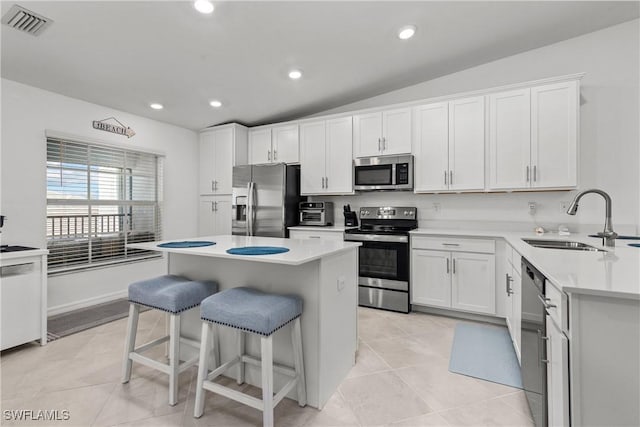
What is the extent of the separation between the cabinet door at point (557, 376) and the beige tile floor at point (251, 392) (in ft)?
1.88

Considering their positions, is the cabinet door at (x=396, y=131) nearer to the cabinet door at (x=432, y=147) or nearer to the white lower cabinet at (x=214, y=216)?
the cabinet door at (x=432, y=147)

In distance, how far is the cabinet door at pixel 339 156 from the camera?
13.2 feet

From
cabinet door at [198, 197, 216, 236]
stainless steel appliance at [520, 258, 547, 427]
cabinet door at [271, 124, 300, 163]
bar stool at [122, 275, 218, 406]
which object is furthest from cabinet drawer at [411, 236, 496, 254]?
cabinet door at [198, 197, 216, 236]

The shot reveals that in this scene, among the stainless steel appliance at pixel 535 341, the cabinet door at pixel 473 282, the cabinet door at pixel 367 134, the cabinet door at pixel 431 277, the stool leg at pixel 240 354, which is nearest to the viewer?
the stainless steel appliance at pixel 535 341

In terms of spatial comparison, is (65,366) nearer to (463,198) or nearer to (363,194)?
(363,194)

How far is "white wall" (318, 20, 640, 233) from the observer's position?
2930mm

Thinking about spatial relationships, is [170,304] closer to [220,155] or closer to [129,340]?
[129,340]

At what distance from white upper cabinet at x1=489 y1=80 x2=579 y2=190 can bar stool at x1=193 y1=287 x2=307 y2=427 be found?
8.94ft

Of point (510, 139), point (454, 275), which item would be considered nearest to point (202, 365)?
point (454, 275)

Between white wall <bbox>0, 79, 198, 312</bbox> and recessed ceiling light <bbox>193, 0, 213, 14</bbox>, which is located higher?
recessed ceiling light <bbox>193, 0, 213, 14</bbox>

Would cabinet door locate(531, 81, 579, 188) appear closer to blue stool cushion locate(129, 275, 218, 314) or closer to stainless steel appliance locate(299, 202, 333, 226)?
stainless steel appliance locate(299, 202, 333, 226)

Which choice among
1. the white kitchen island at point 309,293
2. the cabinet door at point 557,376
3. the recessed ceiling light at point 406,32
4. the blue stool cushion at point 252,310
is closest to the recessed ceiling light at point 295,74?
the recessed ceiling light at point 406,32

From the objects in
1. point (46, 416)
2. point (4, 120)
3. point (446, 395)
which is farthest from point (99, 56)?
point (446, 395)

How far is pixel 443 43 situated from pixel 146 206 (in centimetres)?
429
